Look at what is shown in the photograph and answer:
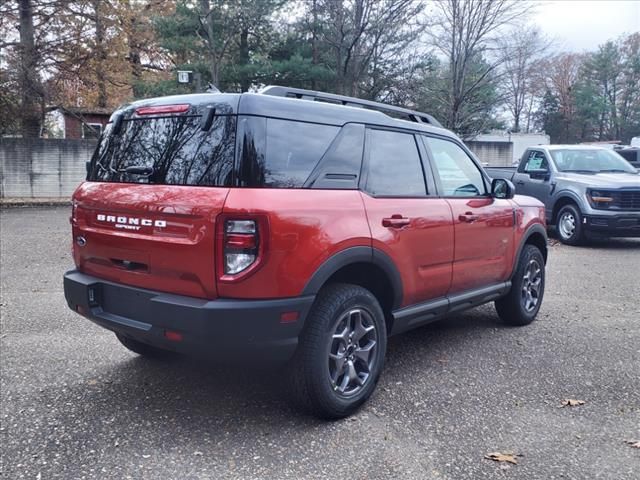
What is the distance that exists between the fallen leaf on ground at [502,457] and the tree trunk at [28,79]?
20494 mm

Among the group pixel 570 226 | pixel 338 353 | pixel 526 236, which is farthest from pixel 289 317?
pixel 570 226

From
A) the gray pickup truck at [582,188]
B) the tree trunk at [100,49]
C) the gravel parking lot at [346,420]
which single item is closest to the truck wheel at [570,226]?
the gray pickup truck at [582,188]

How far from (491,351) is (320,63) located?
51.0ft

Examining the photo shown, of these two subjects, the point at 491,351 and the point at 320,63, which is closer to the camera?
the point at 491,351

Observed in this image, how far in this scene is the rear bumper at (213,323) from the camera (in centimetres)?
281

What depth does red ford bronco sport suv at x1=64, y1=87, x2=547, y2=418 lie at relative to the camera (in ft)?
9.36

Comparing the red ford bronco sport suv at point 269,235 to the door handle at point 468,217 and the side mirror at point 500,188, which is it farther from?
the side mirror at point 500,188

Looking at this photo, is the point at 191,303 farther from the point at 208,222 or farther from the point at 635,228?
the point at 635,228

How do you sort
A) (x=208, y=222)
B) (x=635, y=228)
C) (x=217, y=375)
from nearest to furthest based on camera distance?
(x=208, y=222) → (x=217, y=375) → (x=635, y=228)

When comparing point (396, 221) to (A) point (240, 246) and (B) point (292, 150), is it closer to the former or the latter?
(B) point (292, 150)

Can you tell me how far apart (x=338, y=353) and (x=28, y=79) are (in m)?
19.7

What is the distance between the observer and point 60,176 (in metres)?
18.1

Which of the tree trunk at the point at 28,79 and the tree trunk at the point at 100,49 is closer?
the tree trunk at the point at 28,79

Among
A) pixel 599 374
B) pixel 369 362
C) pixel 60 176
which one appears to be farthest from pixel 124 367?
pixel 60 176
